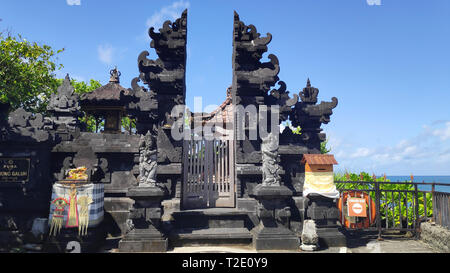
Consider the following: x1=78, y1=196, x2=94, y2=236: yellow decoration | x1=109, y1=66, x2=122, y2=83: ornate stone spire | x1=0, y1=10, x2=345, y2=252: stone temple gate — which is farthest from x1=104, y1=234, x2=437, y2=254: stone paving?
x1=109, y1=66, x2=122, y2=83: ornate stone spire

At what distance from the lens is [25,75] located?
18844mm

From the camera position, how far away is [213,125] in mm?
14938

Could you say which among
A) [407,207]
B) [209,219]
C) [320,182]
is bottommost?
[209,219]

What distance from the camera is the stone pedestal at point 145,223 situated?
684 cm

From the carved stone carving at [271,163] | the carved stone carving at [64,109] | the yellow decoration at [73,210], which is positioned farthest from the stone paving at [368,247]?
the carved stone carving at [64,109]

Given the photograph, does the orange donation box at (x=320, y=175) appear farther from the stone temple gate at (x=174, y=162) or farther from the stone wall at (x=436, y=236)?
the stone wall at (x=436, y=236)

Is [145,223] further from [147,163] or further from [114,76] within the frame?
[114,76]

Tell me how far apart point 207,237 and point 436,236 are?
23.1 ft

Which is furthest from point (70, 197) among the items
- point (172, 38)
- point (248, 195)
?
point (172, 38)

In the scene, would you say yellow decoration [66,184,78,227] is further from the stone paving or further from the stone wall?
the stone wall

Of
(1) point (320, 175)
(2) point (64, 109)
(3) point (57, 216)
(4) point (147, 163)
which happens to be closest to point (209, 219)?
(4) point (147, 163)

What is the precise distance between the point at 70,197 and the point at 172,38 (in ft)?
21.0
